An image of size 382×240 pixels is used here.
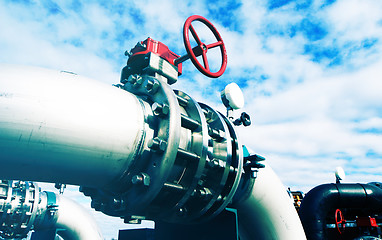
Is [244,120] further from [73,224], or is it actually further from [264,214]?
[73,224]

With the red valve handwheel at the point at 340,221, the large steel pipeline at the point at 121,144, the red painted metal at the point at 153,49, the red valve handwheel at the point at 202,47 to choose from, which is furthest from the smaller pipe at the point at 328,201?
the red painted metal at the point at 153,49

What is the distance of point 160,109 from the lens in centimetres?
165

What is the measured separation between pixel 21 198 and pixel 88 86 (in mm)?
5005

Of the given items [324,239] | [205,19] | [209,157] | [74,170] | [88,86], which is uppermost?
[205,19]

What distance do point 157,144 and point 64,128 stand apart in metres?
0.47

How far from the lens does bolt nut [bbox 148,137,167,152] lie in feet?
5.00

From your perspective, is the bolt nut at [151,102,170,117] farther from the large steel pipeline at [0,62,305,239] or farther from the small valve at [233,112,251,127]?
the small valve at [233,112,251,127]

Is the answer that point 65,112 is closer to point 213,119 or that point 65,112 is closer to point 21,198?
point 213,119

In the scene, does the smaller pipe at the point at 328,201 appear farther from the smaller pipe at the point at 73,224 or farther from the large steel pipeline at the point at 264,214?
the smaller pipe at the point at 73,224

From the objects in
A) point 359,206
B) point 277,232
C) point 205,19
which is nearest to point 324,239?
point 359,206

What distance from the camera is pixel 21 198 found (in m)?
5.41

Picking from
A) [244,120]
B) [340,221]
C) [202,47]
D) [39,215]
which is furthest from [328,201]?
[39,215]

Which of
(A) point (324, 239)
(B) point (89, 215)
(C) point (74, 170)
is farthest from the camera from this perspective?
(B) point (89, 215)

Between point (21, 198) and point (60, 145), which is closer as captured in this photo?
point (60, 145)
